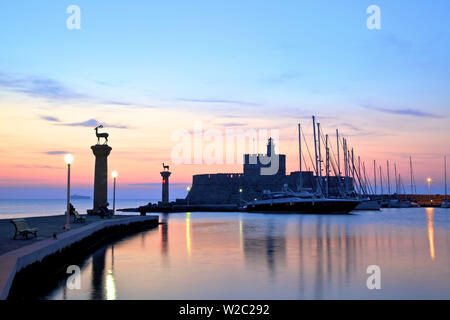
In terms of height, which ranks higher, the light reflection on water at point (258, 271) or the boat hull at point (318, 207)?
the boat hull at point (318, 207)

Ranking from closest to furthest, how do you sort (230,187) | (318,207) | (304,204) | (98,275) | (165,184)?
(98,275) → (318,207) → (304,204) → (165,184) → (230,187)

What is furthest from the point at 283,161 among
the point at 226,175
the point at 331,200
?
the point at 331,200

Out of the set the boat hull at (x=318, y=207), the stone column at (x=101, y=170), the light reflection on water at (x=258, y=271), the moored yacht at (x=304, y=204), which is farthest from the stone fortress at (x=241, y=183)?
the light reflection on water at (x=258, y=271)

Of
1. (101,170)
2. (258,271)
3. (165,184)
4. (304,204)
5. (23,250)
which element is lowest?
(258,271)

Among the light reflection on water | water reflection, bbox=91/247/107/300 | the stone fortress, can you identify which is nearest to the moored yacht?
the stone fortress

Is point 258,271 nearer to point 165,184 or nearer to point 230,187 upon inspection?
point 165,184

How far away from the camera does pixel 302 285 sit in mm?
15844

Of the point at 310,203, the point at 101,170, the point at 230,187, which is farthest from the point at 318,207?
the point at 230,187

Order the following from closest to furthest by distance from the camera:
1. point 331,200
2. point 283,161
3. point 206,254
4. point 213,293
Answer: point 213,293, point 206,254, point 331,200, point 283,161

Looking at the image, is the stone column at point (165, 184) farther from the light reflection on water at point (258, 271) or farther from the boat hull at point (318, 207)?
the light reflection on water at point (258, 271)

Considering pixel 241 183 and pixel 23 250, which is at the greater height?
pixel 241 183
